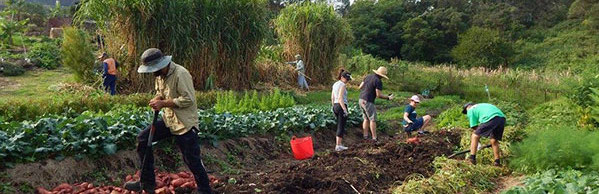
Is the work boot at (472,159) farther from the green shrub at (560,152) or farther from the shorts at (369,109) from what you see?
the shorts at (369,109)

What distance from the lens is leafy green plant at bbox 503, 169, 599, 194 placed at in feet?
19.8

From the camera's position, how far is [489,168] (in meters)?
8.24

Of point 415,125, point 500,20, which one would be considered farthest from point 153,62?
point 500,20

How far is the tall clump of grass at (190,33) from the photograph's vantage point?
53.6 feet

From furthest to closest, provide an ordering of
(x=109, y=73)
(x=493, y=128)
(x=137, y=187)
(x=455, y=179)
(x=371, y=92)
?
1. (x=109, y=73)
2. (x=371, y=92)
3. (x=493, y=128)
4. (x=455, y=179)
5. (x=137, y=187)

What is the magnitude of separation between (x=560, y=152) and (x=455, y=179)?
5.30ft

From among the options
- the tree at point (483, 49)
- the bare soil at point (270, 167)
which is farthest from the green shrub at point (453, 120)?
the tree at point (483, 49)

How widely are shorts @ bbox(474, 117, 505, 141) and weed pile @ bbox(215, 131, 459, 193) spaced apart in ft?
3.23

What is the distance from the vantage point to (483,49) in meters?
39.9

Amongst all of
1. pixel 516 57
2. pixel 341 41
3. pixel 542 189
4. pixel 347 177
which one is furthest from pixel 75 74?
pixel 516 57

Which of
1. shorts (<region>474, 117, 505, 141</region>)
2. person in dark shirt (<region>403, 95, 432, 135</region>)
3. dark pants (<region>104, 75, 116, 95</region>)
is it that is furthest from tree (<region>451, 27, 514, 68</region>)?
shorts (<region>474, 117, 505, 141</region>)

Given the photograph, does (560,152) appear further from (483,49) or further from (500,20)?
(500,20)

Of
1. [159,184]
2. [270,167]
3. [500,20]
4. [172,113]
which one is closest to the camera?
[172,113]

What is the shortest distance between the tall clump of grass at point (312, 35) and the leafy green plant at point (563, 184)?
17237 millimetres
